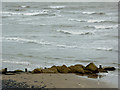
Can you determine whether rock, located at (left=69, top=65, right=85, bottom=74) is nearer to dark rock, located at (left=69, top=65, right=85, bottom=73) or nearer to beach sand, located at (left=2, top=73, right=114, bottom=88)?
dark rock, located at (left=69, top=65, right=85, bottom=73)

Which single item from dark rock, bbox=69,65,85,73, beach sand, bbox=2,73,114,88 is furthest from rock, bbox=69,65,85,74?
beach sand, bbox=2,73,114,88

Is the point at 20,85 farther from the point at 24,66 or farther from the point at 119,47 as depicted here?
the point at 119,47

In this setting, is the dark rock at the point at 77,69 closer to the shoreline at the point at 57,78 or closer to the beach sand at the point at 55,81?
the shoreline at the point at 57,78

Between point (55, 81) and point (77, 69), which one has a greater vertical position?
point (77, 69)

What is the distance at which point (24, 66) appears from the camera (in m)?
12.9

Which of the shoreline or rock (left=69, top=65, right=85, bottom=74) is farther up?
rock (left=69, top=65, right=85, bottom=74)

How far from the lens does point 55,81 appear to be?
1006cm

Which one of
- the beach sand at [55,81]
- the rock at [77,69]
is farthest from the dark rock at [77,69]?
the beach sand at [55,81]

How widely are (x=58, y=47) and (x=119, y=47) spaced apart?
3.82 meters

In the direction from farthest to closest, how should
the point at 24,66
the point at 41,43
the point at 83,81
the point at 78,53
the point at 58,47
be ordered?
the point at 41,43 → the point at 58,47 → the point at 78,53 → the point at 24,66 → the point at 83,81

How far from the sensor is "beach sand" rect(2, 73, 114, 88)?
957 cm

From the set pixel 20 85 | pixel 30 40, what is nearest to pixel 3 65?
pixel 20 85

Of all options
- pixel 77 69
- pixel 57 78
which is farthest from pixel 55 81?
pixel 77 69

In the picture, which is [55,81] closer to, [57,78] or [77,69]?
[57,78]
